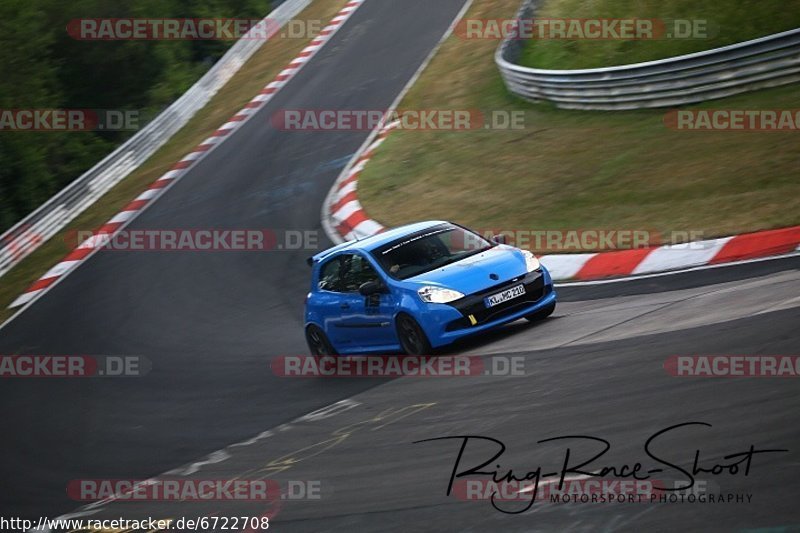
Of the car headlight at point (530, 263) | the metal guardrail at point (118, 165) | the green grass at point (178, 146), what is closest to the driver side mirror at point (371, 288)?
the car headlight at point (530, 263)

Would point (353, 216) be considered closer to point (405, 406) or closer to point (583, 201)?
point (583, 201)

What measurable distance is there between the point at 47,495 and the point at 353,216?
31.4ft

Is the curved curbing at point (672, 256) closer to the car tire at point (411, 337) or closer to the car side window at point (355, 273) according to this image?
the car side window at point (355, 273)

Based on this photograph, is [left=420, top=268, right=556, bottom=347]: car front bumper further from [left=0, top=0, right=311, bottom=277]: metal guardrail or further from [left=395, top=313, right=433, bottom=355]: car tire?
[left=0, top=0, right=311, bottom=277]: metal guardrail

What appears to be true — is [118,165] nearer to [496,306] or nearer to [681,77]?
[681,77]

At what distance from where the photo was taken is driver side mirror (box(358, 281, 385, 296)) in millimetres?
11866

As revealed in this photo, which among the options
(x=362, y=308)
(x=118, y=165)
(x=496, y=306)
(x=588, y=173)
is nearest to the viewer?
(x=496, y=306)

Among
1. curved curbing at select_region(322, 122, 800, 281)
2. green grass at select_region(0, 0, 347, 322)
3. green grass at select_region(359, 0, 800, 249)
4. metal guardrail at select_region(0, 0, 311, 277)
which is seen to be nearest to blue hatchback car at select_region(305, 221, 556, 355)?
curved curbing at select_region(322, 122, 800, 281)

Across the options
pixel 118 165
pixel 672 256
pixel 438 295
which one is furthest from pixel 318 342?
pixel 118 165

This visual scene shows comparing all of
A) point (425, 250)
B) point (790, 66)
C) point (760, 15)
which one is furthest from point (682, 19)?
point (425, 250)

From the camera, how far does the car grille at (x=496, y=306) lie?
11.2 meters

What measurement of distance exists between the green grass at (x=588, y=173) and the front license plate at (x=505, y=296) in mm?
3133

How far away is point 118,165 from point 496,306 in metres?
16.9

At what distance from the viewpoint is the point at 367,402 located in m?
10.3
